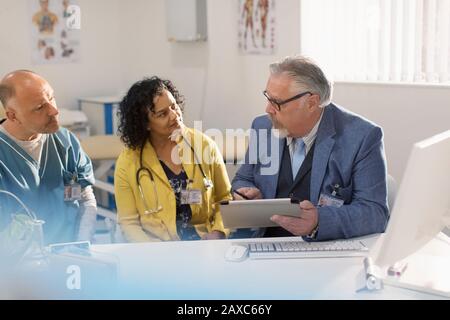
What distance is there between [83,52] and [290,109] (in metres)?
3.02

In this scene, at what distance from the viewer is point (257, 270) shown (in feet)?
5.84

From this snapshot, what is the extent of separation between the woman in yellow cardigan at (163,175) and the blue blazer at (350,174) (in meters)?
0.52

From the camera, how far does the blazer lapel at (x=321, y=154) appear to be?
7.19 feet

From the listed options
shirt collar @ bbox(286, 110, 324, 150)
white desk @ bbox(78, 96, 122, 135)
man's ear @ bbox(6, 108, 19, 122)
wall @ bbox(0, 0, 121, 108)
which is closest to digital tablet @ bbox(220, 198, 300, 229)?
shirt collar @ bbox(286, 110, 324, 150)

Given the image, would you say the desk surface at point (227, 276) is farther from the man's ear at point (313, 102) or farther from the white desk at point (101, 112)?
the white desk at point (101, 112)

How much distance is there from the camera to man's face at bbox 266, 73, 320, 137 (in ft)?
7.33

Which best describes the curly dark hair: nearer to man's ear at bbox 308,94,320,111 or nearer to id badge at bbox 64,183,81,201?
id badge at bbox 64,183,81,201

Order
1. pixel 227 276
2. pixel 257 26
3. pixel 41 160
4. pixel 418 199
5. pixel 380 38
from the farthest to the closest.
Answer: pixel 257 26 < pixel 380 38 < pixel 41 160 < pixel 227 276 < pixel 418 199

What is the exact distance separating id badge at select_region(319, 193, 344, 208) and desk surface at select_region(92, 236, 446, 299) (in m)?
0.19

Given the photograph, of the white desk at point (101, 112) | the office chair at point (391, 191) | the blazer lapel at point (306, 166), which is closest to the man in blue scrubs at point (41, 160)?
the blazer lapel at point (306, 166)

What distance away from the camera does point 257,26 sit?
4215 mm

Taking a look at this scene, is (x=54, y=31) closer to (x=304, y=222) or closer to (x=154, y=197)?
(x=154, y=197)

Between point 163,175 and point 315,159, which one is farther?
point 163,175

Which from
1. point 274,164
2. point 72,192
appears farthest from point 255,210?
point 72,192
